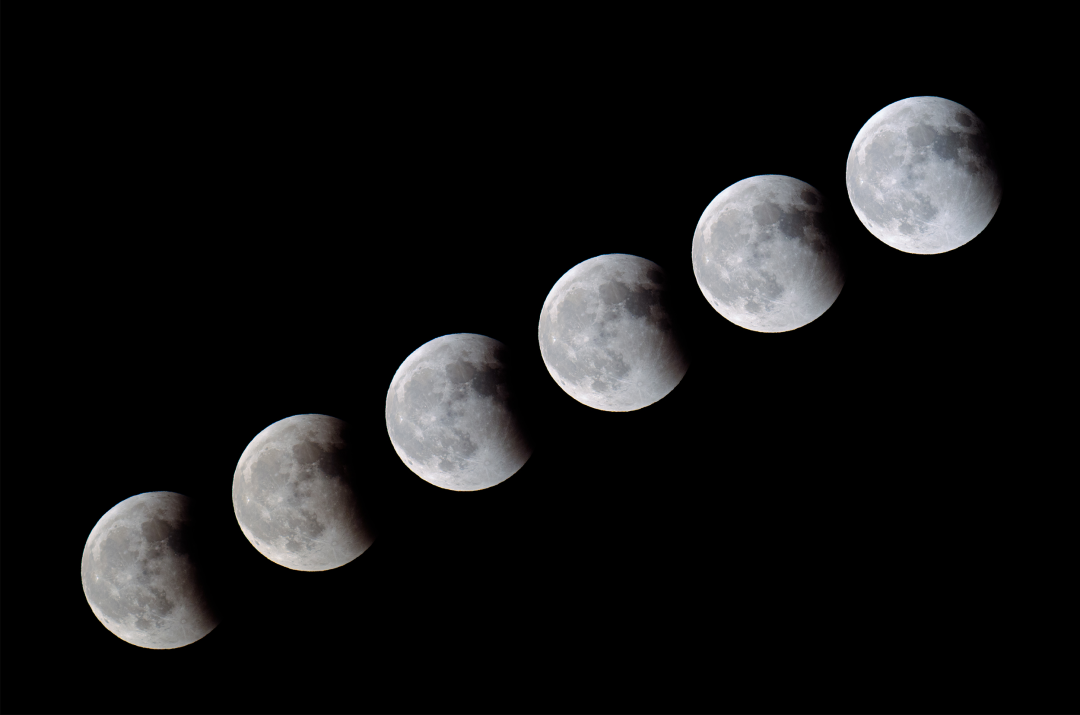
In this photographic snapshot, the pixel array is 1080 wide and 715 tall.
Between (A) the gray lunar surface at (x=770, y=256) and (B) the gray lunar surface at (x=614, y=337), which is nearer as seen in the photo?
(A) the gray lunar surface at (x=770, y=256)

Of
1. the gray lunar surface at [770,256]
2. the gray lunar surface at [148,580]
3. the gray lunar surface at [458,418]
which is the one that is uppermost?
the gray lunar surface at [770,256]

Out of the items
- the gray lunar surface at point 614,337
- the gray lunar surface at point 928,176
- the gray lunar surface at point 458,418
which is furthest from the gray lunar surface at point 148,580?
the gray lunar surface at point 928,176

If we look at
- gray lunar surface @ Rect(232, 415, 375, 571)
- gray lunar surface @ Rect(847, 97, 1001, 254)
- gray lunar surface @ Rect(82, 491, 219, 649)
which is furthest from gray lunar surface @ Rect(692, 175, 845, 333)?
gray lunar surface @ Rect(82, 491, 219, 649)

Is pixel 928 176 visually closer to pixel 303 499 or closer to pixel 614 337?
pixel 614 337

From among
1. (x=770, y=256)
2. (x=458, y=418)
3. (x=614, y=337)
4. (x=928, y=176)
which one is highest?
(x=928, y=176)

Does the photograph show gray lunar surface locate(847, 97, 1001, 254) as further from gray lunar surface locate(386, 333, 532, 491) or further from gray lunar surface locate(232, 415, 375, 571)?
gray lunar surface locate(232, 415, 375, 571)

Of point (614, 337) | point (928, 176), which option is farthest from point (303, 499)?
point (928, 176)

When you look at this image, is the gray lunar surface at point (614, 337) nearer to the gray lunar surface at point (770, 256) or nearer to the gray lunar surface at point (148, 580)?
the gray lunar surface at point (770, 256)
